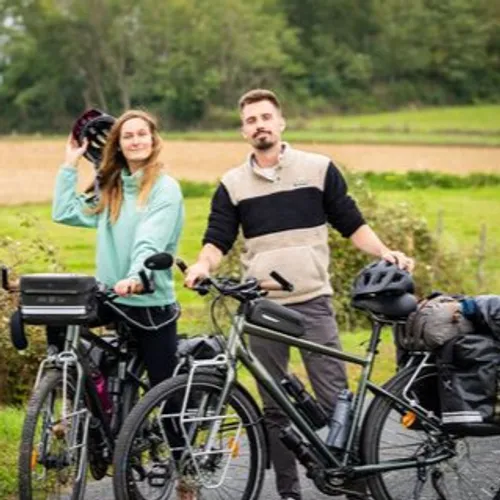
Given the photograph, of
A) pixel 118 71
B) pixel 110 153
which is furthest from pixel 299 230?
pixel 118 71

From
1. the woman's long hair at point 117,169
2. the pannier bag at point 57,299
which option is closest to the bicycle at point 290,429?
the pannier bag at point 57,299

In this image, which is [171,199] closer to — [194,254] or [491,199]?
[194,254]

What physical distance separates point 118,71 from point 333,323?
83897 millimetres

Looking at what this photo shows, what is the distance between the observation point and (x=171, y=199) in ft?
19.3

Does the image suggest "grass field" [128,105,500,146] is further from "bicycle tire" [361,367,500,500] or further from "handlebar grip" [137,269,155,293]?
"handlebar grip" [137,269,155,293]

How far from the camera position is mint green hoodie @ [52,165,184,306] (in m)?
5.80

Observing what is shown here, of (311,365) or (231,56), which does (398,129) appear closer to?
(231,56)

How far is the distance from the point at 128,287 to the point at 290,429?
3.24 feet

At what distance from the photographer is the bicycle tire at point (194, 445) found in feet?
17.9

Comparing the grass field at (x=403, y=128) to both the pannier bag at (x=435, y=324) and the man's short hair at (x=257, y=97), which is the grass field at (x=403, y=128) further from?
the pannier bag at (x=435, y=324)

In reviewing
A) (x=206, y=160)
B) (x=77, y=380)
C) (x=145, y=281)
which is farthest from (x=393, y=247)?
(x=206, y=160)

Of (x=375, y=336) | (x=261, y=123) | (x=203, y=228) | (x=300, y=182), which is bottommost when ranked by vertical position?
(x=203, y=228)

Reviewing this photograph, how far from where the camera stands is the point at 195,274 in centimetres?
572

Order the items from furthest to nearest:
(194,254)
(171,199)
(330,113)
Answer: (330,113)
(194,254)
(171,199)
